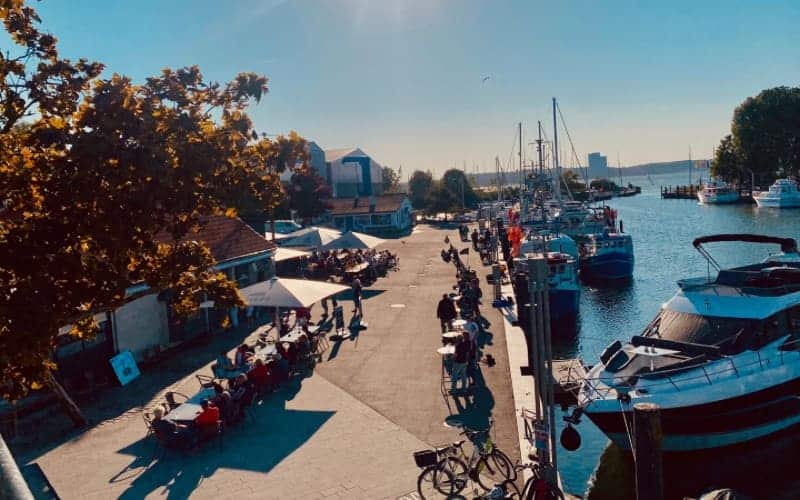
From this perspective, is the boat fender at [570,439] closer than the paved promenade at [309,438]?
No

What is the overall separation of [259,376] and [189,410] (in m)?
2.61

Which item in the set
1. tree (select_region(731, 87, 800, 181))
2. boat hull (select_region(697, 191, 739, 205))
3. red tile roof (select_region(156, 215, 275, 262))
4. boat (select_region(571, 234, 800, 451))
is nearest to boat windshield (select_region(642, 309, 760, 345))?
boat (select_region(571, 234, 800, 451))

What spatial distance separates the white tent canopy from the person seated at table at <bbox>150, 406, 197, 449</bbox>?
18.6 feet

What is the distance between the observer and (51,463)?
476 inches

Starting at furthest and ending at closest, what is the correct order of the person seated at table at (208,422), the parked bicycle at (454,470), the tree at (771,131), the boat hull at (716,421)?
the tree at (771,131) < the boat hull at (716,421) < the person seated at table at (208,422) < the parked bicycle at (454,470)

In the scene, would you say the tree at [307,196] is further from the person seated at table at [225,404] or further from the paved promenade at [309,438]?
the person seated at table at [225,404]

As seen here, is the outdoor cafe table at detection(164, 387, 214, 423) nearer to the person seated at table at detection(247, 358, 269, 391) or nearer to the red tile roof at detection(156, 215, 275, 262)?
the person seated at table at detection(247, 358, 269, 391)

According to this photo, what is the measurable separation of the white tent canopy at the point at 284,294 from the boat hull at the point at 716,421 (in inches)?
345

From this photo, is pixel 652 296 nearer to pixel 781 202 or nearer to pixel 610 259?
pixel 610 259

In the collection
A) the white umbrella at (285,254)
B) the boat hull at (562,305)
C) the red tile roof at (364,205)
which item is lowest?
the boat hull at (562,305)

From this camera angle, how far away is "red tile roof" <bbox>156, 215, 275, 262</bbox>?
2442cm

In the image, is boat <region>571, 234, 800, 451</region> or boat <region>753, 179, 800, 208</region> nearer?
boat <region>571, 234, 800, 451</region>

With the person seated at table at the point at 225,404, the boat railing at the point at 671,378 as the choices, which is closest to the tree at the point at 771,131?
the boat railing at the point at 671,378

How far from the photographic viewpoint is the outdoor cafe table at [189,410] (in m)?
12.4
